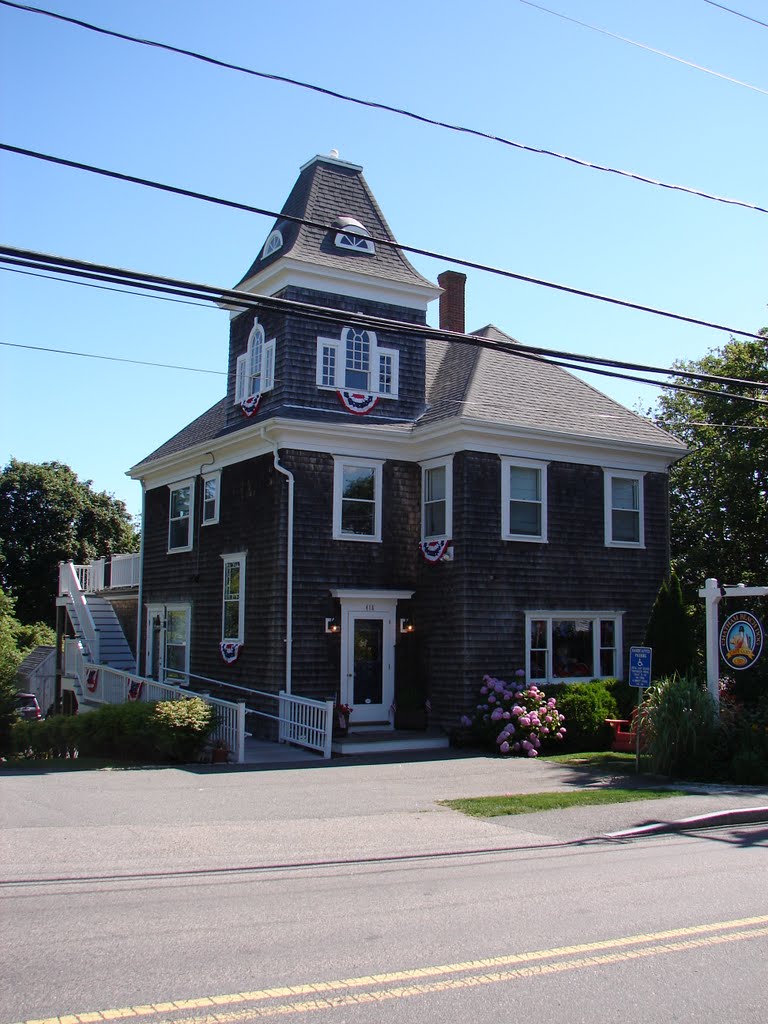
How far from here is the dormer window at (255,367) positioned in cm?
2167

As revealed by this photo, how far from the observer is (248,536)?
21.5 metres

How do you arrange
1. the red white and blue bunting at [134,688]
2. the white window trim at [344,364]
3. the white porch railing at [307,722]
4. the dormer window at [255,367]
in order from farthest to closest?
the dormer window at [255,367]
the red white and blue bunting at [134,688]
the white window trim at [344,364]
the white porch railing at [307,722]

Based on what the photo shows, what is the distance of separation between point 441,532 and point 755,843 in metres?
11.2

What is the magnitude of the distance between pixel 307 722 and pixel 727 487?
19.6 meters

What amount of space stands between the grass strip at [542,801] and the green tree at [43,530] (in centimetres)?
3981

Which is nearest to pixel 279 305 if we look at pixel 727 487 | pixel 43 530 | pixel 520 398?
pixel 520 398

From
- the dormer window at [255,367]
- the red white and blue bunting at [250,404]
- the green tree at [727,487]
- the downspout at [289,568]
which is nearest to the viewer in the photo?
the downspout at [289,568]

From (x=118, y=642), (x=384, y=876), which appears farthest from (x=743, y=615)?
(x=118, y=642)

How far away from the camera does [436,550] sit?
68.1 feet

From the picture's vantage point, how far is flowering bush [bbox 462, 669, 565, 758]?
18591mm

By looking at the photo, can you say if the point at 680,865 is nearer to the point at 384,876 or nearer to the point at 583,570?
the point at 384,876

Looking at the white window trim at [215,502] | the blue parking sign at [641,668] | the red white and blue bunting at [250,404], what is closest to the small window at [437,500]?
the red white and blue bunting at [250,404]

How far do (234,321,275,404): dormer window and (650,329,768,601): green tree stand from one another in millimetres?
15040

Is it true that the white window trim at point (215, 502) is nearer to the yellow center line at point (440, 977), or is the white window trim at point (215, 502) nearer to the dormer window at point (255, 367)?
the dormer window at point (255, 367)
